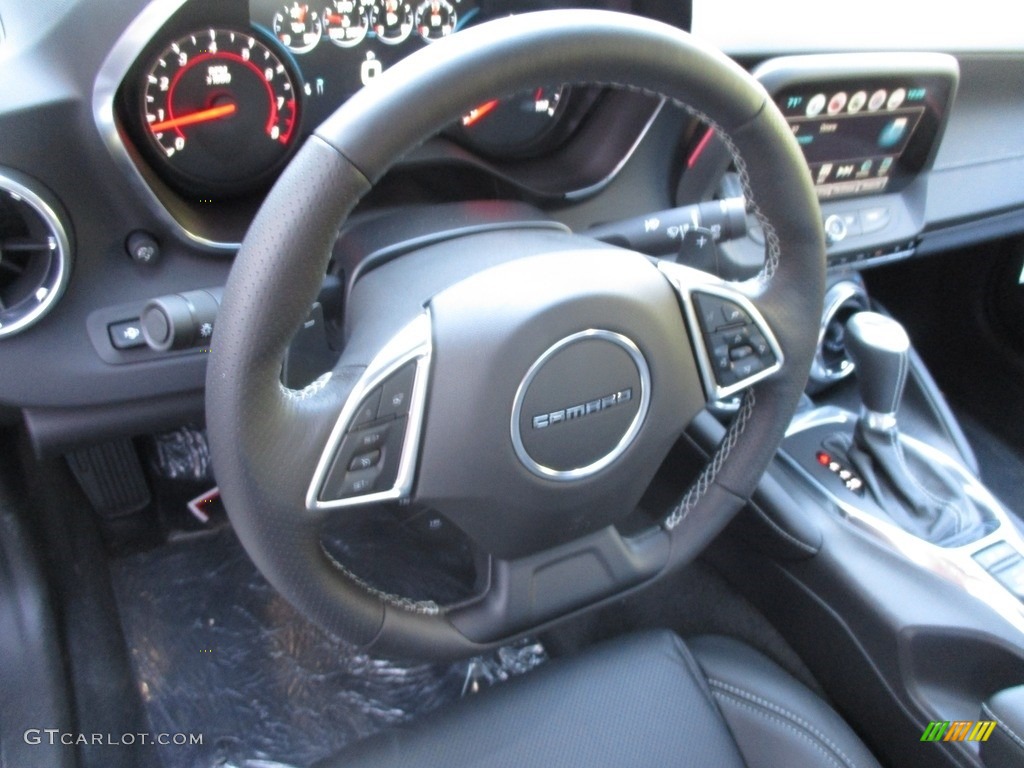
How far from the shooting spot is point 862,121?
1395mm

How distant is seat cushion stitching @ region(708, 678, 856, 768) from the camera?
0.96 m

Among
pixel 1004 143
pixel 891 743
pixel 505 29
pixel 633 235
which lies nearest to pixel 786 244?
pixel 633 235

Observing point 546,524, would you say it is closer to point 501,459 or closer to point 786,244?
point 501,459

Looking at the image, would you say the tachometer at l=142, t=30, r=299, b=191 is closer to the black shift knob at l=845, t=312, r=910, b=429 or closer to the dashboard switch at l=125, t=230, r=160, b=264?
the dashboard switch at l=125, t=230, r=160, b=264

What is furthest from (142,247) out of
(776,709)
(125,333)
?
(776,709)

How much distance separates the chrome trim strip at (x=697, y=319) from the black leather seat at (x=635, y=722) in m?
0.34

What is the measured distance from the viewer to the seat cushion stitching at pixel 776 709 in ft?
3.15

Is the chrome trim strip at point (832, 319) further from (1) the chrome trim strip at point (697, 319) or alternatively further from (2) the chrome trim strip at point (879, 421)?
(1) the chrome trim strip at point (697, 319)

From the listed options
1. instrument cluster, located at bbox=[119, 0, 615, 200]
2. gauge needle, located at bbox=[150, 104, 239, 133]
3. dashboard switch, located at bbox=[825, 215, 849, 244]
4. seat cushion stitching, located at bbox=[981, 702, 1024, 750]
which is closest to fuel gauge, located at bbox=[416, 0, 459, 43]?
instrument cluster, located at bbox=[119, 0, 615, 200]

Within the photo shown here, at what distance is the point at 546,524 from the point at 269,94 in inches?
21.9

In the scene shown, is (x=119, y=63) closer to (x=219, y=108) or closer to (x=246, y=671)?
(x=219, y=108)

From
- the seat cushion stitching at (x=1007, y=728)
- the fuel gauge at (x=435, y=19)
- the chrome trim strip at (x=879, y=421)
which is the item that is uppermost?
the fuel gauge at (x=435, y=19)

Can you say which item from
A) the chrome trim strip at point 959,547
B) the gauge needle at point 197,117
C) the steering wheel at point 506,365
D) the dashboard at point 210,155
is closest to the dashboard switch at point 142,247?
the dashboard at point 210,155

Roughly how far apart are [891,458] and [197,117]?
101 centimetres
